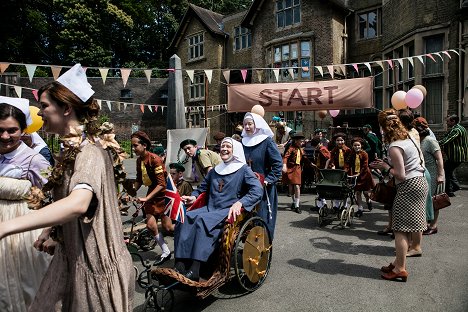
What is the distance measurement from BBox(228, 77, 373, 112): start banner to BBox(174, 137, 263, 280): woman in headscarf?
7125 mm

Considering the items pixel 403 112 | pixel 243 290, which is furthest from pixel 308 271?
pixel 403 112

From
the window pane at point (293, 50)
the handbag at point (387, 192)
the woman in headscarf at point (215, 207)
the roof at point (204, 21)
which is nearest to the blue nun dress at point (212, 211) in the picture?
the woman in headscarf at point (215, 207)

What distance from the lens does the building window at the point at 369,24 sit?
18.1 meters

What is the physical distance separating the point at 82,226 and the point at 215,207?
2552mm

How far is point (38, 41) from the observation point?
3675cm

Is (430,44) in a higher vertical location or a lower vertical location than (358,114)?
higher

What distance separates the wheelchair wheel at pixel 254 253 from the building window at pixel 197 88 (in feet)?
77.6

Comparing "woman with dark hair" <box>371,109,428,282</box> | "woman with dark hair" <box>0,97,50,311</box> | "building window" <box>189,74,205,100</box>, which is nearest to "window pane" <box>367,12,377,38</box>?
"building window" <box>189,74,205,100</box>

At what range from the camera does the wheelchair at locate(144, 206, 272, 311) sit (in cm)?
325

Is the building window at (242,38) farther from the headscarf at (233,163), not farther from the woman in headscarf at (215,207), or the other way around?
the woman in headscarf at (215,207)

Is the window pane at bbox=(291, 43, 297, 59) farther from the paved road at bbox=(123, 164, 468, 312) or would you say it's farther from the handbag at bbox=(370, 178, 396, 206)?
the handbag at bbox=(370, 178, 396, 206)

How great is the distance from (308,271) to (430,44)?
11811 millimetres

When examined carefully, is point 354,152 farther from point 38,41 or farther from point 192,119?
point 38,41

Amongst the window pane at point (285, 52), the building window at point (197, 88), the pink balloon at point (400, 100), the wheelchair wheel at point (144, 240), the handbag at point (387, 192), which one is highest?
the window pane at point (285, 52)
